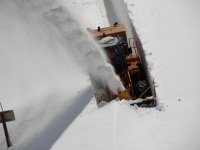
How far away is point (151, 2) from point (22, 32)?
10409 millimetres

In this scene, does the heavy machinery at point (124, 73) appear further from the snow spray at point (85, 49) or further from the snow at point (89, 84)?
the snow at point (89, 84)

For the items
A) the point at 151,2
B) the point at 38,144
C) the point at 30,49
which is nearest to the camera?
the point at 38,144

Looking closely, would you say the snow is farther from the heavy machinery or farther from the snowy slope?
the heavy machinery

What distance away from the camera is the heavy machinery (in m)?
14.1

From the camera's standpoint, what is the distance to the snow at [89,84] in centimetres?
1162

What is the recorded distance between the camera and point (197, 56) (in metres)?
16.2

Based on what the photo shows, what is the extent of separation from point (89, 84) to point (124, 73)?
10.9ft

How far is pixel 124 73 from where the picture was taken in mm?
15352

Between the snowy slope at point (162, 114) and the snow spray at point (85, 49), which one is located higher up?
the snow spray at point (85, 49)

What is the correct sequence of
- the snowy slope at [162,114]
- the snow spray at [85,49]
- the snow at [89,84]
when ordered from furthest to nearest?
the snow spray at [85,49] → the snow at [89,84] → the snowy slope at [162,114]

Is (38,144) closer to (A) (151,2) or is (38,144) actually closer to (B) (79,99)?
(B) (79,99)

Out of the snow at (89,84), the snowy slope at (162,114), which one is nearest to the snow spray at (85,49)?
the snow at (89,84)

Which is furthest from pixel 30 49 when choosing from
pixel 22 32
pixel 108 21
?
pixel 108 21

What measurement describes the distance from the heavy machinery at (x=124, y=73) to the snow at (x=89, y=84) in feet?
1.76
